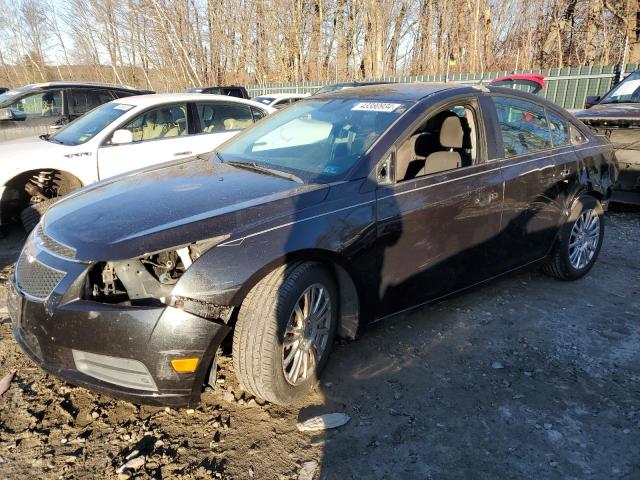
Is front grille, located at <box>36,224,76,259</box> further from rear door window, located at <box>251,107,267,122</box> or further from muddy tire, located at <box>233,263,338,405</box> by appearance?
rear door window, located at <box>251,107,267,122</box>

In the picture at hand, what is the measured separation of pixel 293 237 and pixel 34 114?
26.6 ft

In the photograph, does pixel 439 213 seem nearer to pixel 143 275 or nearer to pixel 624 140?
pixel 143 275

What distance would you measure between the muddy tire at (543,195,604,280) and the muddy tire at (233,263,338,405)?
245cm

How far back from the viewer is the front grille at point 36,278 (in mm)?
2330

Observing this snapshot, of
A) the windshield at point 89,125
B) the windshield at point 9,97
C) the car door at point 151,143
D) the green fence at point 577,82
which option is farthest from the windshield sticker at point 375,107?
the green fence at point 577,82

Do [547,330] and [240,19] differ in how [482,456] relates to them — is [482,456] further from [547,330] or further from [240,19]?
[240,19]

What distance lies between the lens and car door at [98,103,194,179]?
A: 18.6 feet

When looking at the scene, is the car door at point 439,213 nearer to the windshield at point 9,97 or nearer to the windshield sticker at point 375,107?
the windshield sticker at point 375,107

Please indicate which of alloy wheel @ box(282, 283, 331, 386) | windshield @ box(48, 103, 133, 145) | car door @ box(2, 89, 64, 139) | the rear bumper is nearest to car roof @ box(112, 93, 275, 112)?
windshield @ box(48, 103, 133, 145)

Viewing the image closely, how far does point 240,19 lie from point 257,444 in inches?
1142

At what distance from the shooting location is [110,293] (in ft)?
7.51

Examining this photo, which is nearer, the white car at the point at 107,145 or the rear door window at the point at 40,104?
the white car at the point at 107,145

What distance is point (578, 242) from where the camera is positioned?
172 inches

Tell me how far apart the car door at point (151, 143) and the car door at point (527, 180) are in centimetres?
364
